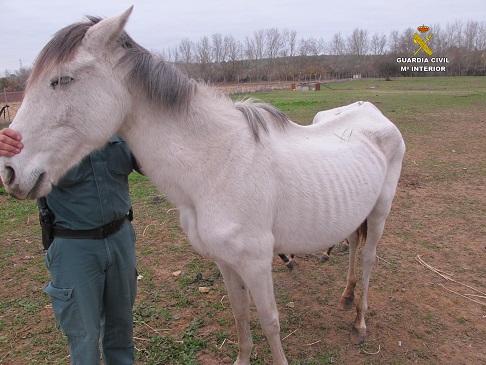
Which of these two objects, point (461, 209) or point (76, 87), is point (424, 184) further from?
point (76, 87)

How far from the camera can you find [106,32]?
1.53 metres

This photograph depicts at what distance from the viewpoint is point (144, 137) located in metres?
1.77

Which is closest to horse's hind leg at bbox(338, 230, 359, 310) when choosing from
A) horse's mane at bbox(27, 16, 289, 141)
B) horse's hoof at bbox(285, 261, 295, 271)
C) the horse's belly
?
horse's hoof at bbox(285, 261, 295, 271)

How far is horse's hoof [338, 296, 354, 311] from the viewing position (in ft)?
10.9

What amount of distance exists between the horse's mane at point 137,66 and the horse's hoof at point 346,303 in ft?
6.90

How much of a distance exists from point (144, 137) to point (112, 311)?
1133 mm

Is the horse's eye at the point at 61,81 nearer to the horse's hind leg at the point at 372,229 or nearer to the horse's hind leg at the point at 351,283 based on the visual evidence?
the horse's hind leg at the point at 372,229

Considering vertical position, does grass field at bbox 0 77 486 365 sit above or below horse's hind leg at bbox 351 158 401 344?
below

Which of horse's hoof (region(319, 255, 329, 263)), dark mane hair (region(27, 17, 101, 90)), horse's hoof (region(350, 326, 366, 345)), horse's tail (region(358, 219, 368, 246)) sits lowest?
horse's hoof (region(350, 326, 366, 345))

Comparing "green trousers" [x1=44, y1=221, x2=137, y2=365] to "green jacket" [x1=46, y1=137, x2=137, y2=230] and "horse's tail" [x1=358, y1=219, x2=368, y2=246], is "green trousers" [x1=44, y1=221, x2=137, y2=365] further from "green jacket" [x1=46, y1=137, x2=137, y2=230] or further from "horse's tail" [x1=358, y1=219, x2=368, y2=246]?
"horse's tail" [x1=358, y1=219, x2=368, y2=246]

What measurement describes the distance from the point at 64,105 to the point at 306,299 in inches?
110

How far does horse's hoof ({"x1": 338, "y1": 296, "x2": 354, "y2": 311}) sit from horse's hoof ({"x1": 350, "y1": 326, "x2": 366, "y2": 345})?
1.14ft

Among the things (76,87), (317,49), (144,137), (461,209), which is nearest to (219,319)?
(144,137)

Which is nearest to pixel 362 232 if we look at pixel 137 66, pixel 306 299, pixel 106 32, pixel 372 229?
pixel 372 229
